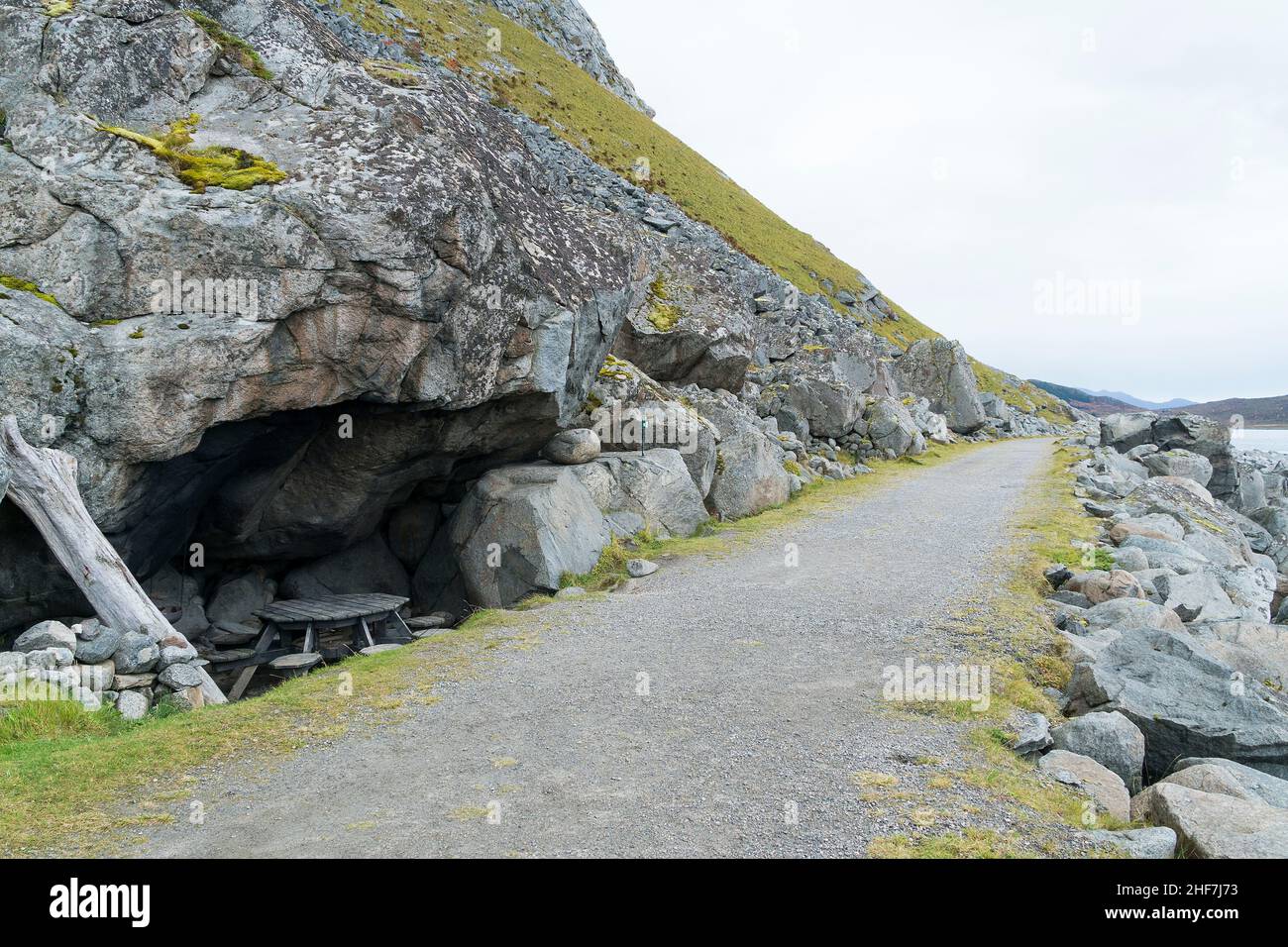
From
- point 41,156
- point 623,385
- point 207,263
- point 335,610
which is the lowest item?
point 335,610

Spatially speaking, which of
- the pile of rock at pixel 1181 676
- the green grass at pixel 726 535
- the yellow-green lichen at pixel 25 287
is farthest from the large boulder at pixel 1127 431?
the yellow-green lichen at pixel 25 287

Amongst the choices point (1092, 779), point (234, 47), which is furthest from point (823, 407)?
point (1092, 779)

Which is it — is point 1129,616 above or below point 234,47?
below

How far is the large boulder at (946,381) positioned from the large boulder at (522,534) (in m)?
46.6

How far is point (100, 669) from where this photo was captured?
438 inches

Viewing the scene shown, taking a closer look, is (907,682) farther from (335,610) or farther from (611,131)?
(611,131)

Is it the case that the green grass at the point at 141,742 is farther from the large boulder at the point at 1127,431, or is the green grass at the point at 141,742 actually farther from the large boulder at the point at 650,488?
the large boulder at the point at 1127,431

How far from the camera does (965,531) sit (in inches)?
866

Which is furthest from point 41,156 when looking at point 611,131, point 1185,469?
point 611,131

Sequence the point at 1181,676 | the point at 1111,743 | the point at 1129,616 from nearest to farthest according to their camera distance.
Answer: the point at 1111,743
the point at 1181,676
the point at 1129,616

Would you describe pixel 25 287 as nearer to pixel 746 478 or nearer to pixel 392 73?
pixel 392 73

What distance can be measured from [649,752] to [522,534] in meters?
9.40

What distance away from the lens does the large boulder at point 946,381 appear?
2372 inches

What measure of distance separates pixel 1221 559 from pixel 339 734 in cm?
2359
